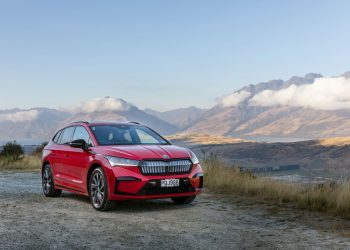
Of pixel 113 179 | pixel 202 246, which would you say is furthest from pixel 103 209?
pixel 202 246

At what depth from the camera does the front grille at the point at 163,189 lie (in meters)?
8.22

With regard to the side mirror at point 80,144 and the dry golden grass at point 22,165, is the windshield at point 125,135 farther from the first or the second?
the dry golden grass at point 22,165

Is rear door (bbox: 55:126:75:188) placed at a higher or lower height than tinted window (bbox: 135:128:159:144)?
lower

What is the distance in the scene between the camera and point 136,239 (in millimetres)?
6363

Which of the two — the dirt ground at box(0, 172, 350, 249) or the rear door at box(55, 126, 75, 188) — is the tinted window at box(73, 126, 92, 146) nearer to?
the rear door at box(55, 126, 75, 188)

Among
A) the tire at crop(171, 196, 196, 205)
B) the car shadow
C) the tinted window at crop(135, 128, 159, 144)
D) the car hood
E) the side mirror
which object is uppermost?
the tinted window at crop(135, 128, 159, 144)

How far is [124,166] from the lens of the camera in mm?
8250

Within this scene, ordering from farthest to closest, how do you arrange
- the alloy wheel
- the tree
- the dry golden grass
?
the tree < the dry golden grass < the alloy wheel

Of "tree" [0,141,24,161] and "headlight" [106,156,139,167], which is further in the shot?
"tree" [0,141,24,161]

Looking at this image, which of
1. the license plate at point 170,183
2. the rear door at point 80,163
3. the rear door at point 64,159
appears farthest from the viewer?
the rear door at point 64,159

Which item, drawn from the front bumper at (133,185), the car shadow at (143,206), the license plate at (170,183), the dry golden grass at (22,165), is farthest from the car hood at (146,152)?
the dry golden grass at (22,165)

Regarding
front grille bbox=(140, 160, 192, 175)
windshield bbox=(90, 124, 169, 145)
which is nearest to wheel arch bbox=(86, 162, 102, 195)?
windshield bbox=(90, 124, 169, 145)

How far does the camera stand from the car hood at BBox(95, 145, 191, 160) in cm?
835

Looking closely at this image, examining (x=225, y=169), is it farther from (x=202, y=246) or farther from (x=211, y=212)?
(x=202, y=246)
